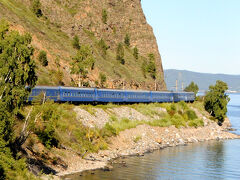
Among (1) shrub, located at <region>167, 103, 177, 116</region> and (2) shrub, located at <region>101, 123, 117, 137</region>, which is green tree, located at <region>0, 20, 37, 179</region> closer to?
(2) shrub, located at <region>101, 123, 117, 137</region>

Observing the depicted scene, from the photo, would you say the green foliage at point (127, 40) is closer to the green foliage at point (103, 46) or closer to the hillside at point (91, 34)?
the hillside at point (91, 34)

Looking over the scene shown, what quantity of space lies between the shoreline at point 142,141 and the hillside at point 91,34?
21.5 metres

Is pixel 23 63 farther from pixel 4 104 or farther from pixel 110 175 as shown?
pixel 110 175

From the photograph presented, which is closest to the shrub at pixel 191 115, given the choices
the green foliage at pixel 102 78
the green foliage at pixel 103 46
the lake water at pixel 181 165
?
the lake water at pixel 181 165

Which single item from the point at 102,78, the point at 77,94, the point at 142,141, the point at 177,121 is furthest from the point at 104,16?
the point at 142,141

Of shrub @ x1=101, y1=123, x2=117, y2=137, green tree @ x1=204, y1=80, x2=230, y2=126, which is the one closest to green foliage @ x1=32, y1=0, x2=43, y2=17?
green tree @ x1=204, y1=80, x2=230, y2=126

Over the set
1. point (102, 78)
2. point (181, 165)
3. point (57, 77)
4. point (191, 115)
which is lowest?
point (181, 165)

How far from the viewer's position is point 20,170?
910 inches

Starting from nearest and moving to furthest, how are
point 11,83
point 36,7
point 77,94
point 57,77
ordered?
point 11,83 < point 77,94 < point 57,77 < point 36,7

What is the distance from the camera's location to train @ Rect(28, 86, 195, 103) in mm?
43688

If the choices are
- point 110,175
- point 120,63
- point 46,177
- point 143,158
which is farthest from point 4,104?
point 120,63

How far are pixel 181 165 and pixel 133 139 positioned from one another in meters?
8.58

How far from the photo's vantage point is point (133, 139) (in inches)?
1752

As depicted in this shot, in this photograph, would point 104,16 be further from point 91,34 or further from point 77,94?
point 77,94
